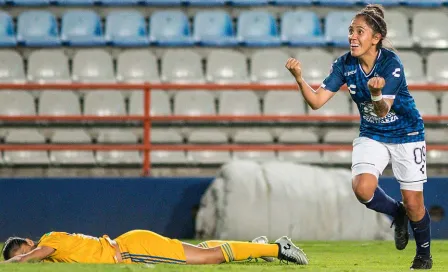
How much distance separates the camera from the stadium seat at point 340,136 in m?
12.3

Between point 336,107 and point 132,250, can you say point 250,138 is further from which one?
point 132,250

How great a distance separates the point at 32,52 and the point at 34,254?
748 cm

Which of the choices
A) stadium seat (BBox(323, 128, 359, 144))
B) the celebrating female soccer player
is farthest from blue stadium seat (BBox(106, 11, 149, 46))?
the celebrating female soccer player

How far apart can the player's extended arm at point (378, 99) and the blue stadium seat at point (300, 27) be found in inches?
Result: 288

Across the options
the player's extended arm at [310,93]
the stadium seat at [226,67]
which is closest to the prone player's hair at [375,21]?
the player's extended arm at [310,93]

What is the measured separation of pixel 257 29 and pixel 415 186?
7.30m

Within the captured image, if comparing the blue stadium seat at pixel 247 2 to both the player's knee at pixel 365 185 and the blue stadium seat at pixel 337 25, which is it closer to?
the blue stadium seat at pixel 337 25

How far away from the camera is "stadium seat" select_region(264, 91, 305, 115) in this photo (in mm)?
12688

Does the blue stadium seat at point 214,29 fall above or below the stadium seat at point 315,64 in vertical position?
above

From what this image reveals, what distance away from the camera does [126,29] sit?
1368 cm

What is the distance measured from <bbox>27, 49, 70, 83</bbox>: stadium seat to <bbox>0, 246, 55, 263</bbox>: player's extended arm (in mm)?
6896

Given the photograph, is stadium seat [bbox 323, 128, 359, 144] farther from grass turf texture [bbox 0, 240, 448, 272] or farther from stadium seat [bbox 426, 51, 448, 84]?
grass turf texture [bbox 0, 240, 448, 272]

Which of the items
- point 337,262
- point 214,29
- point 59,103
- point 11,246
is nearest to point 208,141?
point 59,103

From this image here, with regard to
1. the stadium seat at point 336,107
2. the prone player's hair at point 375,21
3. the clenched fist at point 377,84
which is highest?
the prone player's hair at point 375,21
